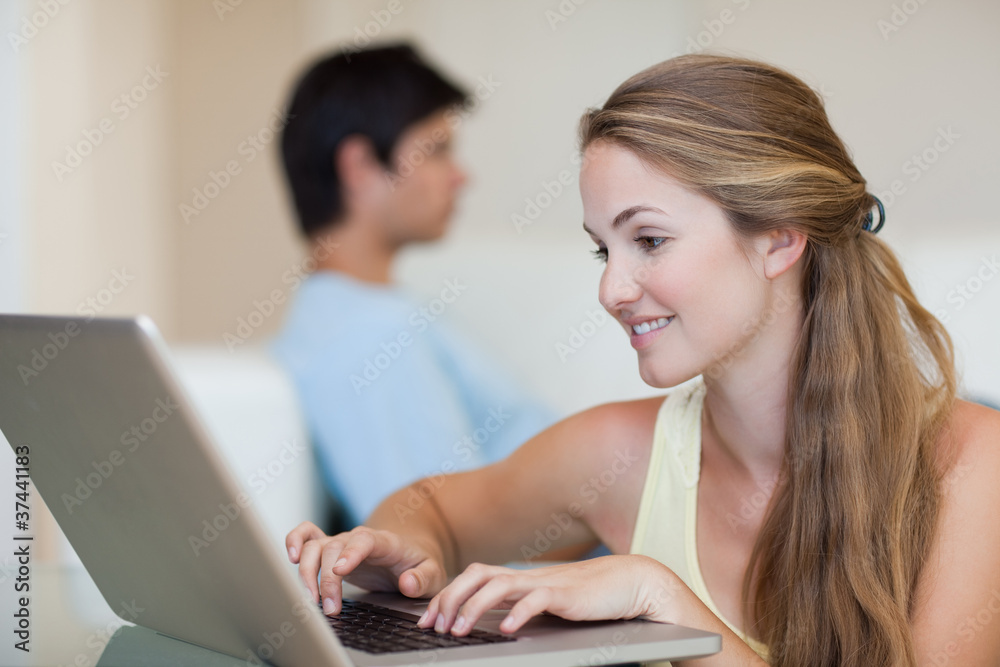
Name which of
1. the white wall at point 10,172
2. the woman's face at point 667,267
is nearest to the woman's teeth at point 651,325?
the woman's face at point 667,267

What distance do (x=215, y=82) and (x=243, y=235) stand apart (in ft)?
2.08

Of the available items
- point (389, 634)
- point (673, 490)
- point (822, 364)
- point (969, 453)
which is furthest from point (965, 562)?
point (389, 634)

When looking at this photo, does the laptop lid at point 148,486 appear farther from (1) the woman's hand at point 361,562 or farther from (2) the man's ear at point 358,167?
(2) the man's ear at point 358,167

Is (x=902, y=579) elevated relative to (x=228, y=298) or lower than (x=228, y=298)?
lower

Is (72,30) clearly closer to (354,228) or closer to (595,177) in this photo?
(354,228)

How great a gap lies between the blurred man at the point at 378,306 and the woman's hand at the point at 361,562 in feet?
4.38

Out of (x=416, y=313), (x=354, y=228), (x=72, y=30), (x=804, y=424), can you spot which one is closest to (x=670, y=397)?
(x=804, y=424)

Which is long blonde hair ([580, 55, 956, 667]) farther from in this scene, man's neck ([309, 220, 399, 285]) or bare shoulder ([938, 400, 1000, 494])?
man's neck ([309, 220, 399, 285])

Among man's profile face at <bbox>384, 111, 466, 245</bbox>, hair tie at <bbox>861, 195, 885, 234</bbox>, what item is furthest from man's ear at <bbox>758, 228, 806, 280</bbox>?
man's profile face at <bbox>384, 111, 466, 245</bbox>

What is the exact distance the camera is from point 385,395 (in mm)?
2521

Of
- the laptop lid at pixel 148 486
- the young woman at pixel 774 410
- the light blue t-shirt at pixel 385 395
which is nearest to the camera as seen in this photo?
the laptop lid at pixel 148 486

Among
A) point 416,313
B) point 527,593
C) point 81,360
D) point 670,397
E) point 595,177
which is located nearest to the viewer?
point 81,360

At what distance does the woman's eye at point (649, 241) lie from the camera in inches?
44.1

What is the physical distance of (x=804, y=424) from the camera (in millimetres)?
1169
